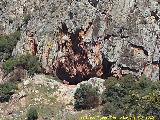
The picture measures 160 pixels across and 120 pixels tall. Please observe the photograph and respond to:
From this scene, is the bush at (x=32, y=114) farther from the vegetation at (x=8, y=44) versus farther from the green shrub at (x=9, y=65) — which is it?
the vegetation at (x=8, y=44)

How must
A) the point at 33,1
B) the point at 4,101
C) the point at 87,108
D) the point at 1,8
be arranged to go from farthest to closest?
the point at 1,8 → the point at 33,1 → the point at 4,101 → the point at 87,108

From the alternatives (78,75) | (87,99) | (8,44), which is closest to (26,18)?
(8,44)

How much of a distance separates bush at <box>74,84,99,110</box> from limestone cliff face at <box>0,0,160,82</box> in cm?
423

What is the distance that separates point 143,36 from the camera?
222ft

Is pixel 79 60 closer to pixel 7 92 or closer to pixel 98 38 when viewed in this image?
pixel 98 38

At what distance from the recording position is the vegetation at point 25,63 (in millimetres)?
74500

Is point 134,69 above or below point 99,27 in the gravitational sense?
below

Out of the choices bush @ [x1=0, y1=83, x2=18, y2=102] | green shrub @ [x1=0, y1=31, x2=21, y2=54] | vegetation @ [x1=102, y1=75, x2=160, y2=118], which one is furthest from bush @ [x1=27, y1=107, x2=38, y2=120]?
green shrub @ [x1=0, y1=31, x2=21, y2=54]

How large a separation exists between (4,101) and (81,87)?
13110 mm

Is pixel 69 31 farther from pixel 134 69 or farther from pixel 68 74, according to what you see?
pixel 134 69

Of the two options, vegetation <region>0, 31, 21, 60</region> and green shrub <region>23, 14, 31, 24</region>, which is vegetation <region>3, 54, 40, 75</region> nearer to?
vegetation <region>0, 31, 21, 60</region>

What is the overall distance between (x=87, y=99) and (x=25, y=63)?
48.2 ft

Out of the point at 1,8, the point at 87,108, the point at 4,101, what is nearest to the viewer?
the point at 87,108

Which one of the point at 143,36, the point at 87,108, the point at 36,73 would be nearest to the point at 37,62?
the point at 36,73
